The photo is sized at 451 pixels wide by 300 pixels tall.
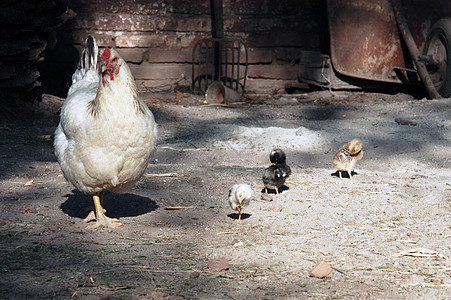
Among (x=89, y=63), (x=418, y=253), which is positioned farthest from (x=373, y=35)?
(x=418, y=253)

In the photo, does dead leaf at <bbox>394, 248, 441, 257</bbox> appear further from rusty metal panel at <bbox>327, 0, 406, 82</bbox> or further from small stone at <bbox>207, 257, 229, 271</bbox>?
rusty metal panel at <bbox>327, 0, 406, 82</bbox>

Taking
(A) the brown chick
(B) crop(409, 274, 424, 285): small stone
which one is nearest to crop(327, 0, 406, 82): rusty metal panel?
(A) the brown chick

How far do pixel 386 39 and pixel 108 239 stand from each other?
7.37 meters

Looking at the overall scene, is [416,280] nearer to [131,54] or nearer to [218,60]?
[218,60]

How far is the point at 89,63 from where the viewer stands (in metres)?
4.18

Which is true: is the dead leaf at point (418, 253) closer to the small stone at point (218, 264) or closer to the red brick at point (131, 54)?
the small stone at point (218, 264)

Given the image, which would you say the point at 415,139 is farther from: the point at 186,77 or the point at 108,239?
the point at 186,77

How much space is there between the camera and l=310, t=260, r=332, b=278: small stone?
2.73 m

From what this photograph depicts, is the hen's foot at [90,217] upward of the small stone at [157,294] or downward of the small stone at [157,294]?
downward

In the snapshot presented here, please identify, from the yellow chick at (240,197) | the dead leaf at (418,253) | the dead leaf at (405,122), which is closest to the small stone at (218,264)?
the yellow chick at (240,197)

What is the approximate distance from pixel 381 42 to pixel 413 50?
70 centimetres

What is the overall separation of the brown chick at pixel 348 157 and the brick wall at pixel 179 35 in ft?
17.3

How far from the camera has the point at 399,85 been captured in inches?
376

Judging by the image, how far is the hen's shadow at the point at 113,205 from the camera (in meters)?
3.88
